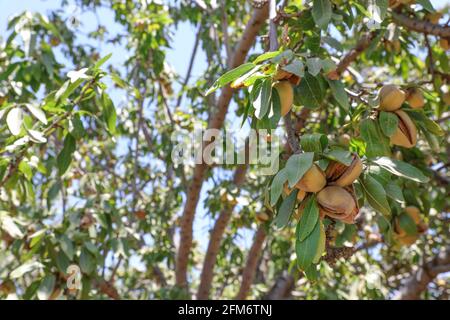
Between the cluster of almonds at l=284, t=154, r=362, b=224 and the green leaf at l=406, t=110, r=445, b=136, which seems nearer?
the cluster of almonds at l=284, t=154, r=362, b=224

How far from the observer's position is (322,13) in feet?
5.85

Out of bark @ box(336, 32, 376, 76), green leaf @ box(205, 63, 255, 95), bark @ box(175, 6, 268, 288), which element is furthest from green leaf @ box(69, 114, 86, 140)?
bark @ box(336, 32, 376, 76)

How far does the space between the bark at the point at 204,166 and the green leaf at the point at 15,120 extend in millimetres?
1121

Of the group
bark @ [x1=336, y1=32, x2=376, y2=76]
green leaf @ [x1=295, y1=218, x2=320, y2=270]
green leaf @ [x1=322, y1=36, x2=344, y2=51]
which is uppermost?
bark @ [x1=336, y1=32, x2=376, y2=76]

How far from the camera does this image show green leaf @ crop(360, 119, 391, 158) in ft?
5.36

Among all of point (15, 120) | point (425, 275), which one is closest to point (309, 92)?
point (15, 120)

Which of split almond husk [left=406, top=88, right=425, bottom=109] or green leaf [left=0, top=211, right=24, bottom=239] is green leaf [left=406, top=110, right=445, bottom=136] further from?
green leaf [left=0, top=211, right=24, bottom=239]

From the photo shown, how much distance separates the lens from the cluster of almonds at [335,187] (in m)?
1.27

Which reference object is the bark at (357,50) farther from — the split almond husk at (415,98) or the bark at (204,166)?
the split almond husk at (415,98)

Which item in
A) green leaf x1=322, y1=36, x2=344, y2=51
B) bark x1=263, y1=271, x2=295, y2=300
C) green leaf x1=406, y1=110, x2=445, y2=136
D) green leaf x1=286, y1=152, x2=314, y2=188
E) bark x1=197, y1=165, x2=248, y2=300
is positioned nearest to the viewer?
green leaf x1=286, y1=152, x2=314, y2=188

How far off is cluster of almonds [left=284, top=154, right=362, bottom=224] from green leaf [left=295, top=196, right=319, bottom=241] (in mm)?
21

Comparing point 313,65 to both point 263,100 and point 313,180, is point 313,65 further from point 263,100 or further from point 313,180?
point 313,180

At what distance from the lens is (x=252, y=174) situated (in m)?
3.83
